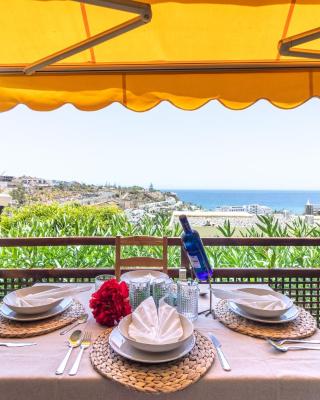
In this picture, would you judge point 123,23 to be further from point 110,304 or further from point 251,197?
point 251,197

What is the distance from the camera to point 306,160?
2148 cm

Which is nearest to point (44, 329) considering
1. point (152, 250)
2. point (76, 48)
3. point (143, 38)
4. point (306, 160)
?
point (76, 48)

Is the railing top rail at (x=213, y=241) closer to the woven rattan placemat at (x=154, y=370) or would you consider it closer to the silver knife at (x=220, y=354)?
the silver knife at (x=220, y=354)

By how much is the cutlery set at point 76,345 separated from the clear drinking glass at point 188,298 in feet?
1.28

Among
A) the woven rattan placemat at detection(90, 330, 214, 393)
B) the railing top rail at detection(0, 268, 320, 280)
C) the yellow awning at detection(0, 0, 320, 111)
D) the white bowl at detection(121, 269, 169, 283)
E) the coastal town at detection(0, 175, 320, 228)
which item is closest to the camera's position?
the woven rattan placemat at detection(90, 330, 214, 393)

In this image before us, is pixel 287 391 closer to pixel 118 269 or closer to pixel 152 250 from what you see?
pixel 118 269

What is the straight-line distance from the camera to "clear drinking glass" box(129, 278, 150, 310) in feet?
4.25

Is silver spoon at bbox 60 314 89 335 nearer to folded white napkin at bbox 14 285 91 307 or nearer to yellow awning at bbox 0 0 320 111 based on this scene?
folded white napkin at bbox 14 285 91 307

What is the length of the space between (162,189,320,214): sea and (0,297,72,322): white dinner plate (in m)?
25.2

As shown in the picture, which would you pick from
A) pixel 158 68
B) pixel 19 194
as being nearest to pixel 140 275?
pixel 158 68

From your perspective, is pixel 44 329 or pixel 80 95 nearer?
pixel 44 329

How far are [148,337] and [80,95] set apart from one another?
5.32ft

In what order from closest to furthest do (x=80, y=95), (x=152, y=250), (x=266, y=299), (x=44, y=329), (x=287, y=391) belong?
(x=287, y=391) → (x=44, y=329) → (x=266, y=299) → (x=80, y=95) → (x=152, y=250)

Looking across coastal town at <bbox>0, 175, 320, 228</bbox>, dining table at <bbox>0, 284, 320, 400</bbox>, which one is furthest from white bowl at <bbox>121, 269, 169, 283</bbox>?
coastal town at <bbox>0, 175, 320, 228</bbox>
